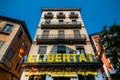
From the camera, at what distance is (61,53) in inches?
650

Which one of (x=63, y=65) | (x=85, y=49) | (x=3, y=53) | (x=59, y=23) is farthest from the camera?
(x=59, y=23)

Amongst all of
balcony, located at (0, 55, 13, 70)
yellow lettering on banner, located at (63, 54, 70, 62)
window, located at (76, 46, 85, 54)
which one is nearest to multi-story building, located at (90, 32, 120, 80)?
window, located at (76, 46, 85, 54)

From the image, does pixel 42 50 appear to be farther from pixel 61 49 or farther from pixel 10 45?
pixel 10 45

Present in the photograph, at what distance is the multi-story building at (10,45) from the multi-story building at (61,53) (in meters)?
2.97

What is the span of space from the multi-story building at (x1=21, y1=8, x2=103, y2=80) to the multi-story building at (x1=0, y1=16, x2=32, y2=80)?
2972 millimetres

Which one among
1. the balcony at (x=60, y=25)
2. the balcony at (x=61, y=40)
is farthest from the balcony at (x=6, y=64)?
the balcony at (x=60, y=25)

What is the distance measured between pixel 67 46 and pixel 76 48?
1.34m

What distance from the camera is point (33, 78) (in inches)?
526

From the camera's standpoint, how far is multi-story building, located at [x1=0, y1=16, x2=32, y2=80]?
594 inches

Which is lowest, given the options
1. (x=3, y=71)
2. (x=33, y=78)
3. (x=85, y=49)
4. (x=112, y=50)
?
(x=33, y=78)

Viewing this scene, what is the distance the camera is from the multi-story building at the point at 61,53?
1351 cm

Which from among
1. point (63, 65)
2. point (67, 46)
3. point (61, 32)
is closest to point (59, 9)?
point (61, 32)

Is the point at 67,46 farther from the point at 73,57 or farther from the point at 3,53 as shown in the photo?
Result: the point at 3,53

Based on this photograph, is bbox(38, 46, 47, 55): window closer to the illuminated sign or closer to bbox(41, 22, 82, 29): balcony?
the illuminated sign
